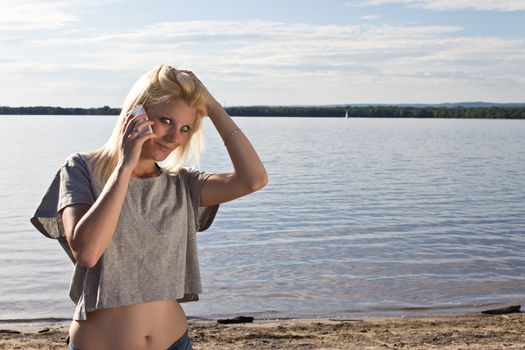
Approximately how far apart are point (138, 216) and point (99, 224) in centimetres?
27

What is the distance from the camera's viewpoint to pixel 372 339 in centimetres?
832

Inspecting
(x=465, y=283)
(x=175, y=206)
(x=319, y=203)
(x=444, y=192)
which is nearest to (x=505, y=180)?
(x=444, y=192)

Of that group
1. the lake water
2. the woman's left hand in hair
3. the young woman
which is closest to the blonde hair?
the young woman

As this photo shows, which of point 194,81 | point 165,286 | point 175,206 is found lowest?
point 165,286

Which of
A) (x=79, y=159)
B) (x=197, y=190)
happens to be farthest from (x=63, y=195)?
(x=197, y=190)

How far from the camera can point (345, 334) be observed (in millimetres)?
8727

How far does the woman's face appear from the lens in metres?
2.84

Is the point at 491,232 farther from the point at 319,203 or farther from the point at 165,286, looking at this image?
the point at 165,286

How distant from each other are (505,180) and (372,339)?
88.6 feet

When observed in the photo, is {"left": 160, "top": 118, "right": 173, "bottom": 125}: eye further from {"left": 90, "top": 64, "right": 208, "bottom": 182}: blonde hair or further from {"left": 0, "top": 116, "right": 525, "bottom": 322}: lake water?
{"left": 0, "top": 116, "right": 525, "bottom": 322}: lake water

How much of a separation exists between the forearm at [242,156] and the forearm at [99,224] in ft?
2.09

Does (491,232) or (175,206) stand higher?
(175,206)

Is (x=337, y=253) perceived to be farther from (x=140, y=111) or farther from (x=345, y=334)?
(x=140, y=111)

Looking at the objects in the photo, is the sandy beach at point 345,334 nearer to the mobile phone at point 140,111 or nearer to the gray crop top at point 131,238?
the gray crop top at point 131,238
